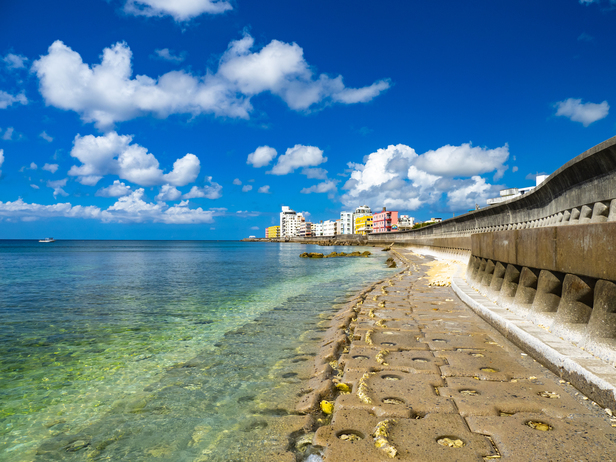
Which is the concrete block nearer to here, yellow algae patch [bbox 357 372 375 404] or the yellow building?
yellow algae patch [bbox 357 372 375 404]

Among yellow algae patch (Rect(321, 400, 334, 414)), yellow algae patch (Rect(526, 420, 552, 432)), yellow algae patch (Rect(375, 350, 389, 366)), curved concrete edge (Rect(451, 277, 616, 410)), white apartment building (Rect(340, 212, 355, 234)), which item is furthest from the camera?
white apartment building (Rect(340, 212, 355, 234))

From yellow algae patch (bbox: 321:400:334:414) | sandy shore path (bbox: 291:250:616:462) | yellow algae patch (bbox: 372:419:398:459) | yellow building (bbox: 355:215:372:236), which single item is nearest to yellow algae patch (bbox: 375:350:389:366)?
sandy shore path (bbox: 291:250:616:462)

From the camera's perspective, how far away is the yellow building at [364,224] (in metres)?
148

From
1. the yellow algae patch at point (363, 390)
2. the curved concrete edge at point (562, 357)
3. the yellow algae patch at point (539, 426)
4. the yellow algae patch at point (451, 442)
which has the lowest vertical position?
the yellow algae patch at point (363, 390)

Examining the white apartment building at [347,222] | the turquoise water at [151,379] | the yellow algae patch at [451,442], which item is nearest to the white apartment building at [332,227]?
the white apartment building at [347,222]

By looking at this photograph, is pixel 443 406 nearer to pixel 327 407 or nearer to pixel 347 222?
pixel 327 407

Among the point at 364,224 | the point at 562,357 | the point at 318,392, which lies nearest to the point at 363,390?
the point at 318,392

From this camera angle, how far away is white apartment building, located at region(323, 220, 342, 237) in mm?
177000

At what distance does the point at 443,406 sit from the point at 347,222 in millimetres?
170273

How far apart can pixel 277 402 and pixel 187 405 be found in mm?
1034

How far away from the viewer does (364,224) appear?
150 m

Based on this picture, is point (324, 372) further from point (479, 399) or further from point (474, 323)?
point (474, 323)

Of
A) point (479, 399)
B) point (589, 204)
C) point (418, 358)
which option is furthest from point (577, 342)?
point (589, 204)

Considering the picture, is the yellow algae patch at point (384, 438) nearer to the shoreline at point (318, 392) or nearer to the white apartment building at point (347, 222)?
the shoreline at point (318, 392)
